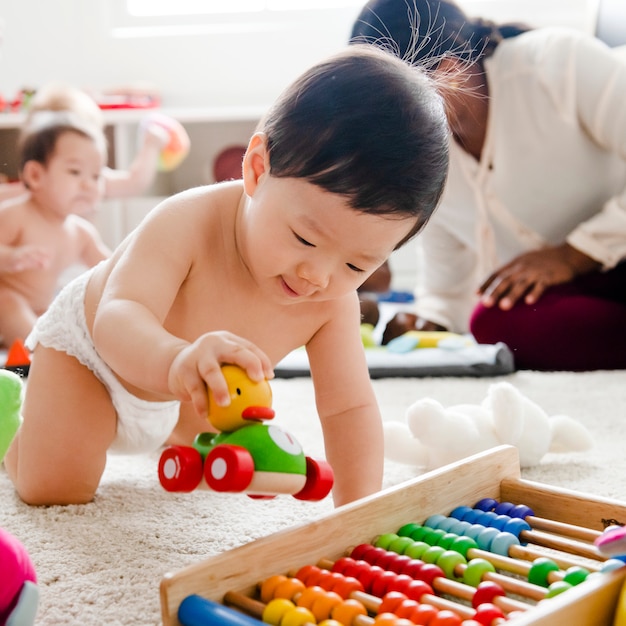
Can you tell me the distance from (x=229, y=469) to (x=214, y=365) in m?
0.07

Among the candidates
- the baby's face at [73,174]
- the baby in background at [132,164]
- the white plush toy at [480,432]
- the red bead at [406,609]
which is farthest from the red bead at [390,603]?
the baby in background at [132,164]

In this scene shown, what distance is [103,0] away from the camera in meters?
2.84

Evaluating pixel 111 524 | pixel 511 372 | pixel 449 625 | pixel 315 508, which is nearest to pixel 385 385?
pixel 511 372

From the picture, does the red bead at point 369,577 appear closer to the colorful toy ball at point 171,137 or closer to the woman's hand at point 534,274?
the woman's hand at point 534,274

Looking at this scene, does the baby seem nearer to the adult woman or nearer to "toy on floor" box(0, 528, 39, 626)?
"toy on floor" box(0, 528, 39, 626)

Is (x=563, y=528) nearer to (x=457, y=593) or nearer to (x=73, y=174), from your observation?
(x=457, y=593)

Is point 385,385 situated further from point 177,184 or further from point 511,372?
point 177,184

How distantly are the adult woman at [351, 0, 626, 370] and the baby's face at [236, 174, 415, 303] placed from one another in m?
0.88

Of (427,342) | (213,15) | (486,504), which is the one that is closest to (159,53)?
(213,15)

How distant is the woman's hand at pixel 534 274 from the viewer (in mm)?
1700

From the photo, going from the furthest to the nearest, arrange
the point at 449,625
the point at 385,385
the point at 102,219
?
the point at 102,219
the point at 385,385
the point at 449,625

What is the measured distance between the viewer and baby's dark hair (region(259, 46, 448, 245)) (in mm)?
710

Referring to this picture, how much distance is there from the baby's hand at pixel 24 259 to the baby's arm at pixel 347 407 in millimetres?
1196

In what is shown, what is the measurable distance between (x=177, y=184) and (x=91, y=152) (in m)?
0.84
